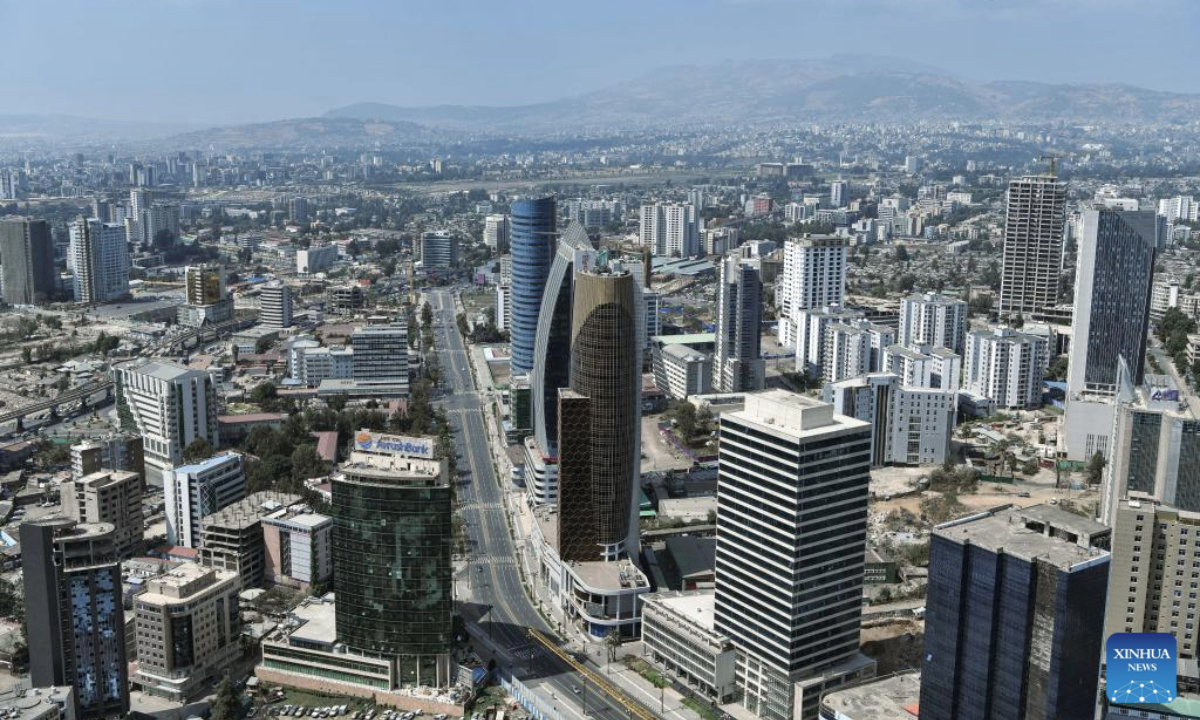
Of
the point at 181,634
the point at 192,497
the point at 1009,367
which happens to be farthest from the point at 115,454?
the point at 1009,367

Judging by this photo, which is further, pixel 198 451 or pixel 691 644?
pixel 198 451

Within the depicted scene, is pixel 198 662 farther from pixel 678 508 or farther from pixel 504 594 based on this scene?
pixel 678 508

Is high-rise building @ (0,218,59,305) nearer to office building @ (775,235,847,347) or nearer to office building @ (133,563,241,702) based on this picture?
office building @ (775,235,847,347)

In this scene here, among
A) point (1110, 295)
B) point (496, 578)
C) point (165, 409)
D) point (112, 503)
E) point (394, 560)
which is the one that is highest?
point (1110, 295)

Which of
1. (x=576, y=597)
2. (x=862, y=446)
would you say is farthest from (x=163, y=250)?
(x=862, y=446)

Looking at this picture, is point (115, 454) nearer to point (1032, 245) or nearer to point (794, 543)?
point (794, 543)

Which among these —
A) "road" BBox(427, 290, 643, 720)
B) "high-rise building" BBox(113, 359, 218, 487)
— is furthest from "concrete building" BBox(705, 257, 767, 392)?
"high-rise building" BBox(113, 359, 218, 487)
